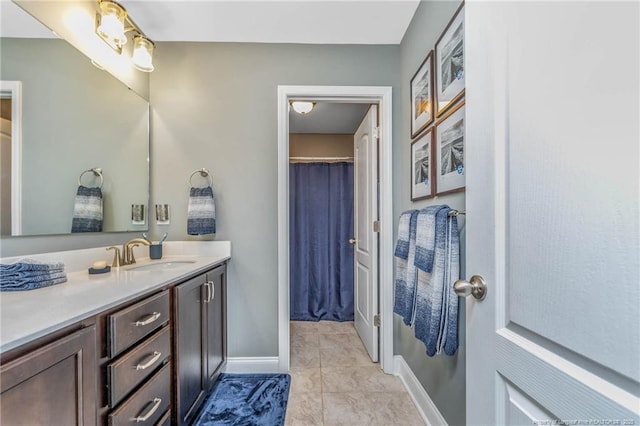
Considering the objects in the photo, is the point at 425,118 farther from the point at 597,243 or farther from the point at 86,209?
the point at 86,209

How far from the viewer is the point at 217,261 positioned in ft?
5.83

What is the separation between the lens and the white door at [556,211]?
0.40 metres

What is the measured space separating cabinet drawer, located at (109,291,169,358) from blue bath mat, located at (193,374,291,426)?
78 cm

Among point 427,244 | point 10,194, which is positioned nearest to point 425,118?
point 427,244

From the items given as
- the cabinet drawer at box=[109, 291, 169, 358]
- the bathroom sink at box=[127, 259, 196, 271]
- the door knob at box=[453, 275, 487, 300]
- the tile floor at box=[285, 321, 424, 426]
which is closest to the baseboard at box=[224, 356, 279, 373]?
the tile floor at box=[285, 321, 424, 426]

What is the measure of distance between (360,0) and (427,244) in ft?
4.85

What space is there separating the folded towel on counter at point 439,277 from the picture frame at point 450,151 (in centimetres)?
14

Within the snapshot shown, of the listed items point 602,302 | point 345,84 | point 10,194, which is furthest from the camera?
point 345,84

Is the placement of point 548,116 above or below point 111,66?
below

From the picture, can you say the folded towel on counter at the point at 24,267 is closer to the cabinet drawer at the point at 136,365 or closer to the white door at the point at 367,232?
the cabinet drawer at the point at 136,365

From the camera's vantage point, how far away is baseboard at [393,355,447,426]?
1.43 metres

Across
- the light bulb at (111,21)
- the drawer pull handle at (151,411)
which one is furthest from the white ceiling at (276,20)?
the drawer pull handle at (151,411)

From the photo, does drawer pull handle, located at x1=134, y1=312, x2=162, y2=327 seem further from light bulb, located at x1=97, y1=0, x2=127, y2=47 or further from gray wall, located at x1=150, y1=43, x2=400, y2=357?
light bulb, located at x1=97, y1=0, x2=127, y2=47

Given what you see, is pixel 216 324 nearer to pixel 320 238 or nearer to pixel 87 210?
pixel 87 210
